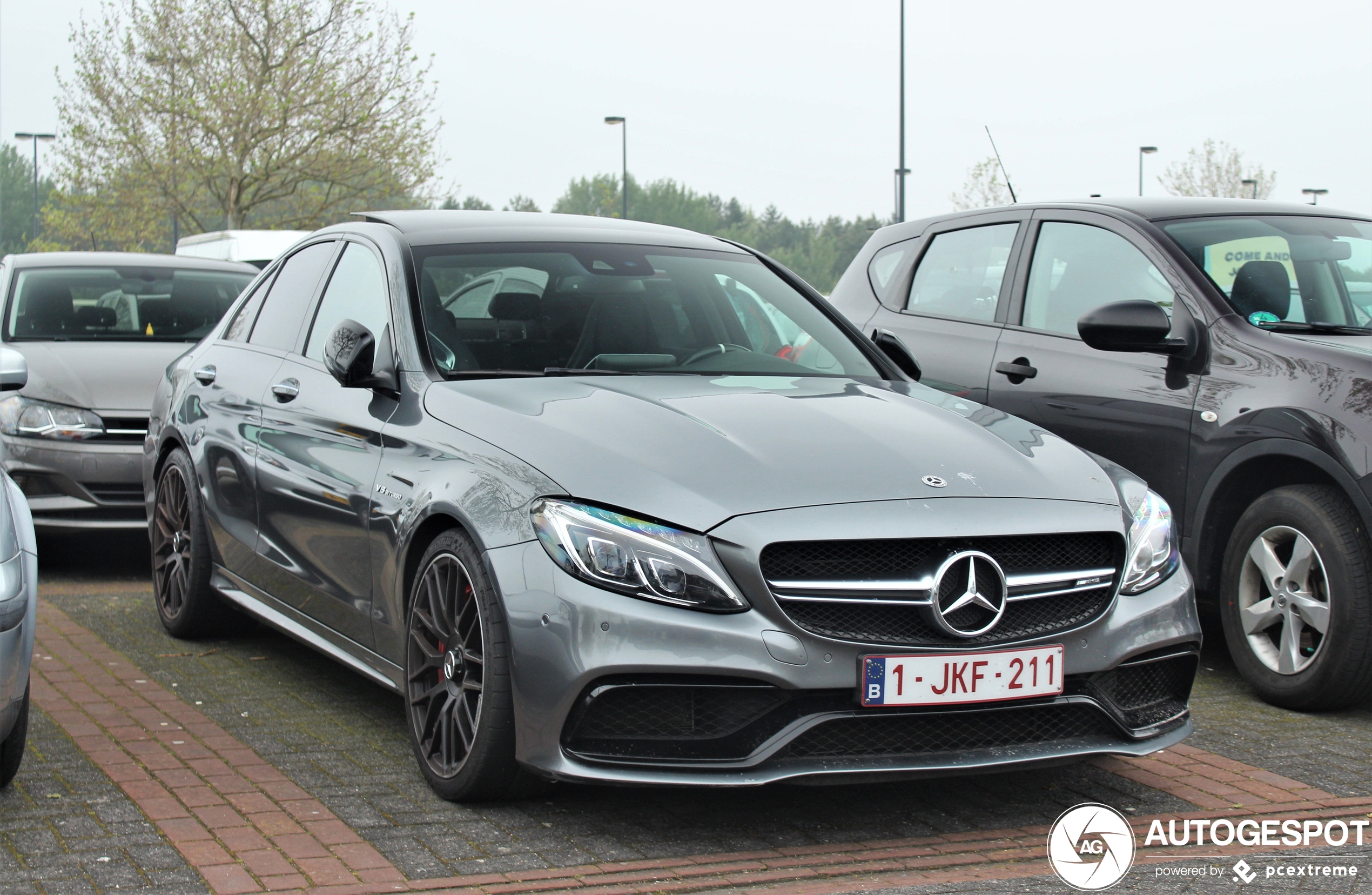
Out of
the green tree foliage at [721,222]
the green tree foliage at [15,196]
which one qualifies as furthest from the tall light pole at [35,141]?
the green tree foliage at [721,222]

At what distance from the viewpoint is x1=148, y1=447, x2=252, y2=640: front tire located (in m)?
6.16

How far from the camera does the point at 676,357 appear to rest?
194 inches

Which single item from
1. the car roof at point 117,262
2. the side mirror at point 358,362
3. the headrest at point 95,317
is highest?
the car roof at point 117,262

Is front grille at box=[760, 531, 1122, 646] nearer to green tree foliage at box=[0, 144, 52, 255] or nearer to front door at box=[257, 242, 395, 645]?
front door at box=[257, 242, 395, 645]

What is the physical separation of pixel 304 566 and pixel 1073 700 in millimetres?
2551

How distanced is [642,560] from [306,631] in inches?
77.4

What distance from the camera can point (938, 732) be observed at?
12.3 feet

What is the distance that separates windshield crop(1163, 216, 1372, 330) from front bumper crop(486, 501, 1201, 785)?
2.52 m

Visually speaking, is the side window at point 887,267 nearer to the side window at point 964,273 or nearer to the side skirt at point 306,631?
the side window at point 964,273

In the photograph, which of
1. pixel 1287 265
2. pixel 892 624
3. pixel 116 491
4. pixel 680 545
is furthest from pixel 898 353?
pixel 116 491

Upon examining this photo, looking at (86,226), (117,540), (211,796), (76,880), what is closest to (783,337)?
(211,796)

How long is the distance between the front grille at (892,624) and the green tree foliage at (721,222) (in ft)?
429

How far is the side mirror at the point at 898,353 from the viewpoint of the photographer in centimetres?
543

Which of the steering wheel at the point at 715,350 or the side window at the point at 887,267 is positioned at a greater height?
the side window at the point at 887,267
